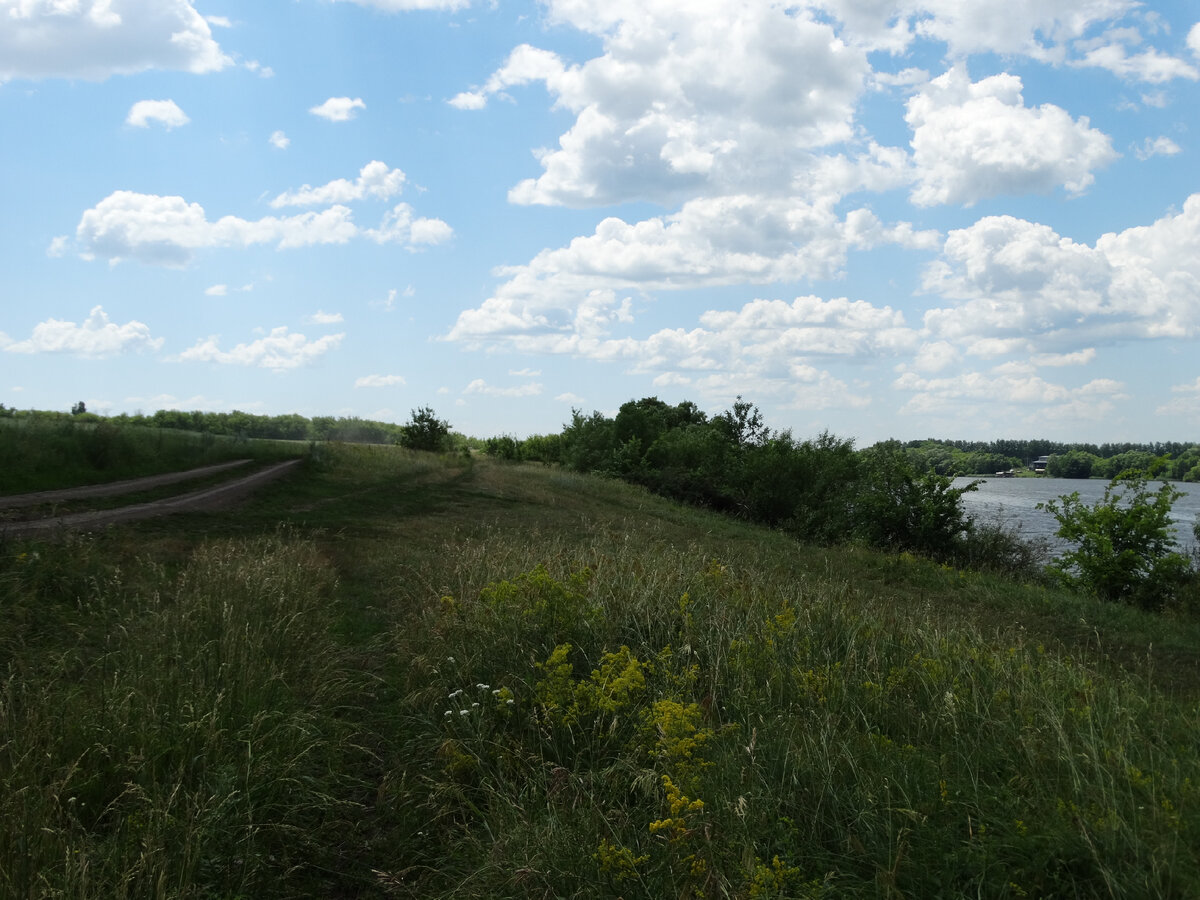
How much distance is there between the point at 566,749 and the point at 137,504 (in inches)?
511

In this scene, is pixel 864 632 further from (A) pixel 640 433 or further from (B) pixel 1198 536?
(A) pixel 640 433

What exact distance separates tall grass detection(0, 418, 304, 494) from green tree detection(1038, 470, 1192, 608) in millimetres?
21144

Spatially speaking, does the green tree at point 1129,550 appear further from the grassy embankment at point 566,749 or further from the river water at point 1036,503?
the grassy embankment at point 566,749

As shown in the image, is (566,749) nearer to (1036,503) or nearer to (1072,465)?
(1036,503)

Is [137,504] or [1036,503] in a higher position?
[1036,503]

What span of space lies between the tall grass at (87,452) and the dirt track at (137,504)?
0.45 m

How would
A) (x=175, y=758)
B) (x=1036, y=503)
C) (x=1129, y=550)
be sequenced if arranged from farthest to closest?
1. (x=1036, y=503)
2. (x=1129, y=550)
3. (x=175, y=758)

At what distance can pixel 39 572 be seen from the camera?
7.78 metres

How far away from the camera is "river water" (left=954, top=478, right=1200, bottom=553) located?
23.8 meters

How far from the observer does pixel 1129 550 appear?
17516 mm

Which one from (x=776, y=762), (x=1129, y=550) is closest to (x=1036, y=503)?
(x=1129, y=550)

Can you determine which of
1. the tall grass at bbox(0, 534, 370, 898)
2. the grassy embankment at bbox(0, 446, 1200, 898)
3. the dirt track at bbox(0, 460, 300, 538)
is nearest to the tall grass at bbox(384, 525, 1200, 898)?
the grassy embankment at bbox(0, 446, 1200, 898)

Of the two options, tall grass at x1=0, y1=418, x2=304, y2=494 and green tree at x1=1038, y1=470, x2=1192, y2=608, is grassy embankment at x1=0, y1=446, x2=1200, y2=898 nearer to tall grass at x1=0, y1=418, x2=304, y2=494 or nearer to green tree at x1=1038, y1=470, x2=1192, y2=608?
tall grass at x1=0, y1=418, x2=304, y2=494

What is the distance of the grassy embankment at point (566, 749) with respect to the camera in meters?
3.20
